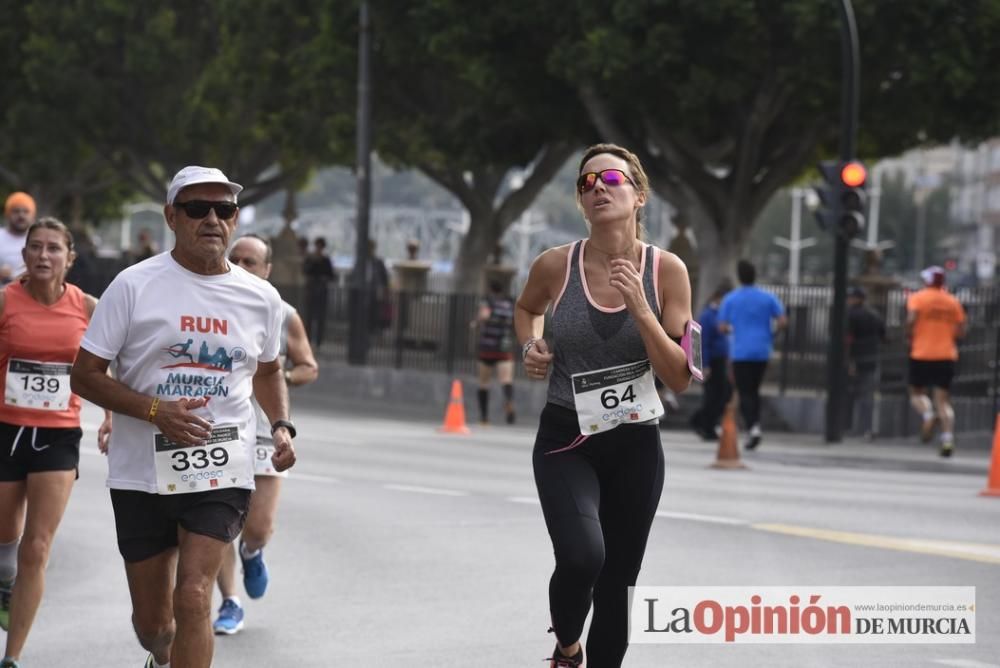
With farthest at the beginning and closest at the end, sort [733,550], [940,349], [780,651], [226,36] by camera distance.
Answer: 1. [226,36]
2. [940,349]
3. [733,550]
4. [780,651]

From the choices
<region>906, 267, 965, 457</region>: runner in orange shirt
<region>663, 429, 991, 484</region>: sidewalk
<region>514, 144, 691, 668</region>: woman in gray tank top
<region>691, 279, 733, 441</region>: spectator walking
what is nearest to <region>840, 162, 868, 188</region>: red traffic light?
<region>906, 267, 965, 457</region>: runner in orange shirt

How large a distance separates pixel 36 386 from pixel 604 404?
272 centimetres

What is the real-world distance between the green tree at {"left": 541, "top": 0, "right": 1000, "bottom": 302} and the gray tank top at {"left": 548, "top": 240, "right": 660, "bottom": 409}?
1960cm

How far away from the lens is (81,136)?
47.1 m

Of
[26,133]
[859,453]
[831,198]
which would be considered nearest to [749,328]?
[859,453]

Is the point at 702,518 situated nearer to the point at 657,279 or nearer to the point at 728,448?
the point at 728,448

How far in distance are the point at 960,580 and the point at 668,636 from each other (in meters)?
3.17

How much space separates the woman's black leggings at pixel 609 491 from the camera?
606 centimetres

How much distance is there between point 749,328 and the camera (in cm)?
1948

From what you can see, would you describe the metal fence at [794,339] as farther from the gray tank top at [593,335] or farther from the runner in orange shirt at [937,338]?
the gray tank top at [593,335]

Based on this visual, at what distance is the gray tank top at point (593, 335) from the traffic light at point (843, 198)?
15.5m

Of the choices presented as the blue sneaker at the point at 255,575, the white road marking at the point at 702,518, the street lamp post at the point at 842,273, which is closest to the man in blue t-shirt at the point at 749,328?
the street lamp post at the point at 842,273

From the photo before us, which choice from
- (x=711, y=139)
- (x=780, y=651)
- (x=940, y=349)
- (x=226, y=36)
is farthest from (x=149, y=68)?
(x=780, y=651)

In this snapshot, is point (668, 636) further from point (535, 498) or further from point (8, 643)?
point (535, 498)
